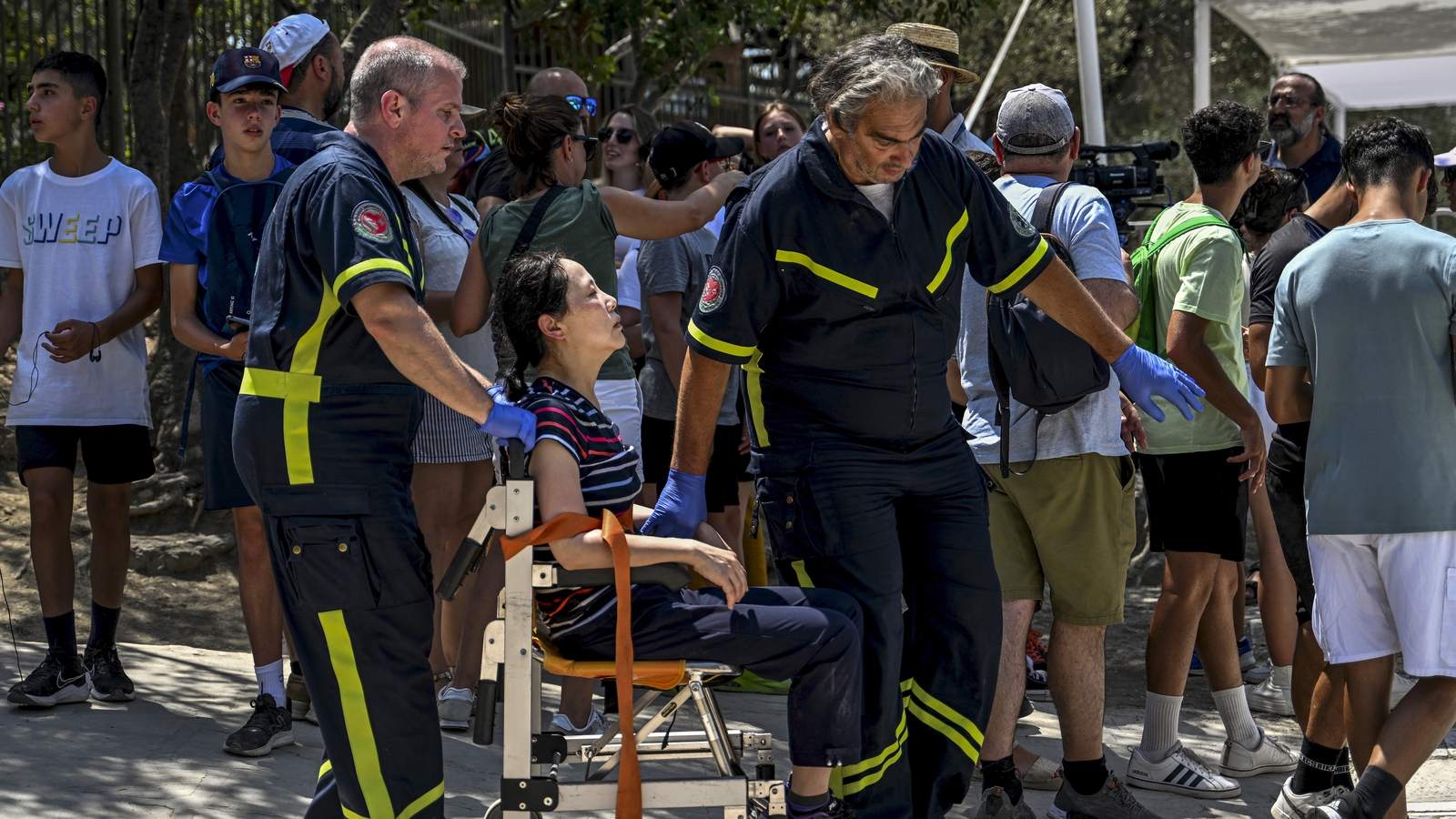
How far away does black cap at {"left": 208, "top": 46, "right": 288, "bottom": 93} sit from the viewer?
3.93 metres

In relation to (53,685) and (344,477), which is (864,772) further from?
(53,685)

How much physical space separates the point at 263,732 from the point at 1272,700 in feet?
11.6

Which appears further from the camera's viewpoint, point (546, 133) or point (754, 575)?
point (754, 575)

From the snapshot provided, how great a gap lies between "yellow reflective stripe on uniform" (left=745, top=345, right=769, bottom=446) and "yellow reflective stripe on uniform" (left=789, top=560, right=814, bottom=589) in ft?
0.99

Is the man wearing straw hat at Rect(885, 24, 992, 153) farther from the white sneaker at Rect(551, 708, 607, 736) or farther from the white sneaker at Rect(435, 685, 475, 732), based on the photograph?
the white sneaker at Rect(435, 685, 475, 732)

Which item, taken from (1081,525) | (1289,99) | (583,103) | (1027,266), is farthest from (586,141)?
(1289,99)

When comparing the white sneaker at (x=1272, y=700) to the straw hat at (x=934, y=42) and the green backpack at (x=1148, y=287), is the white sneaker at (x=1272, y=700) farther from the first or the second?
the straw hat at (x=934, y=42)

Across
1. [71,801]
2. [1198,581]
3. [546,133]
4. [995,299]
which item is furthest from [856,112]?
[71,801]

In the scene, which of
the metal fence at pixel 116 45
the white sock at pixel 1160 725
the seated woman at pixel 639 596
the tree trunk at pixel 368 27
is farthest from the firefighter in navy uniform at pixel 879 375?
the metal fence at pixel 116 45

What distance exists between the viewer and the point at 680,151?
193 inches

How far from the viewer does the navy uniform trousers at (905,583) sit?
3.21 meters

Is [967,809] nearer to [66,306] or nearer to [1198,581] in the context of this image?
[1198,581]

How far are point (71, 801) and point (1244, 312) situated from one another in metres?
4.13

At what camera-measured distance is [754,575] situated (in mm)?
5816
